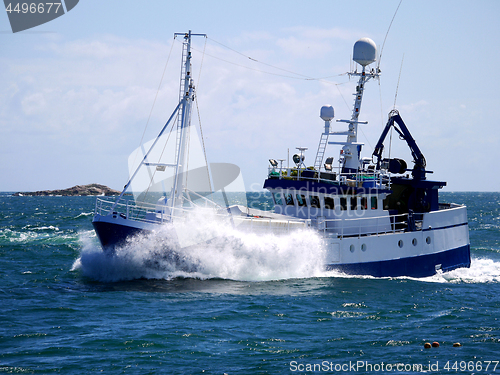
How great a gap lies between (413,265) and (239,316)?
10922 mm

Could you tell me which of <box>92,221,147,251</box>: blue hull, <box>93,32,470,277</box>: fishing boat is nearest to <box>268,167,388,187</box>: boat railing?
<box>93,32,470,277</box>: fishing boat

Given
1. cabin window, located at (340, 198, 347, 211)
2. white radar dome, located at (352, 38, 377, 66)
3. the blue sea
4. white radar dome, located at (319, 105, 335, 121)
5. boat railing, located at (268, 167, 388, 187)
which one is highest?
white radar dome, located at (352, 38, 377, 66)

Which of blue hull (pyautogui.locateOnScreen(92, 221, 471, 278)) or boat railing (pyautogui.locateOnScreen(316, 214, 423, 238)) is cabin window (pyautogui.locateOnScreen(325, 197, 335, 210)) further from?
blue hull (pyautogui.locateOnScreen(92, 221, 471, 278))

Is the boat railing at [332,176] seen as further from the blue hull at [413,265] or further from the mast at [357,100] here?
the blue hull at [413,265]

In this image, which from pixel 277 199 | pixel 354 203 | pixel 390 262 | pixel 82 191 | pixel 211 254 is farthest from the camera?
pixel 82 191

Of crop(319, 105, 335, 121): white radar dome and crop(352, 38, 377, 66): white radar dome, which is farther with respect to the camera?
crop(352, 38, 377, 66): white radar dome

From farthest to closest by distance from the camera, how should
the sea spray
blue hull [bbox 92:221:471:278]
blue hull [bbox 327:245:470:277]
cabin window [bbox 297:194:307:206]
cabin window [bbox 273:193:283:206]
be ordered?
cabin window [bbox 273:193:283:206] → cabin window [bbox 297:194:307:206] → blue hull [bbox 327:245:470:277] → the sea spray → blue hull [bbox 92:221:471:278]

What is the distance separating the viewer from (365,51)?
25.2m

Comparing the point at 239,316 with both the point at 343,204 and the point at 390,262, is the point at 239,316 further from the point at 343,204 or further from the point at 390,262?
the point at 390,262

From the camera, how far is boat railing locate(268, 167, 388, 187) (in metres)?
22.5

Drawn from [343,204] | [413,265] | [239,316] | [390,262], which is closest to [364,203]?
[343,204]

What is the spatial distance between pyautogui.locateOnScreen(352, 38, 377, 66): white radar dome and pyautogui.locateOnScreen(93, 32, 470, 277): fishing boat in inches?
2.0

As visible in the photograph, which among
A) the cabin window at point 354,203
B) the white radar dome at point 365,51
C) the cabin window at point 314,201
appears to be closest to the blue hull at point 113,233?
the cabin window at point 314,201

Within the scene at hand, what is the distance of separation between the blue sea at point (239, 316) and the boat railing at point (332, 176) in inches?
140
